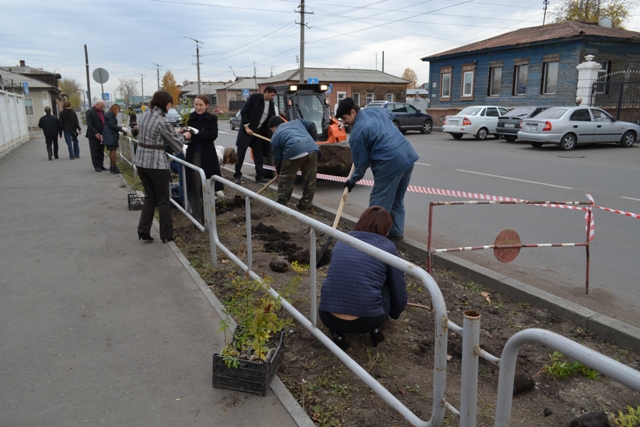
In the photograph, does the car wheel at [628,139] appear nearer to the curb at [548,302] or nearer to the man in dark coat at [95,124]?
the curb at [548,302]

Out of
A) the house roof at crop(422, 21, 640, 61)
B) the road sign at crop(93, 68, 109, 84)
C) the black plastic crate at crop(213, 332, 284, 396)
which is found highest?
the house roof at crop(422, 21, 640, 61)

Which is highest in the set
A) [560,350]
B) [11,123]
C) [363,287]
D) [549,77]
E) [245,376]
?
[549,77]

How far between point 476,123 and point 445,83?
12.2 meters

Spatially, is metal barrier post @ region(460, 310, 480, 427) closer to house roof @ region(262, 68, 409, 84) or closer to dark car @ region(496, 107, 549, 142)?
dark car @ region(496, 107, 549, 142)

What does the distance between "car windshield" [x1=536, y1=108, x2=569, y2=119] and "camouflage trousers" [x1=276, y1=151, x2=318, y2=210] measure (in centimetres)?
1350

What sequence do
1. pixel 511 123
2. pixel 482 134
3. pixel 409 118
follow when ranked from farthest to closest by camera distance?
1. pixel 409 118
2. pixel 482 134
3. pixel 511 123

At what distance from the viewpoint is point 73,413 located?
3.06 m

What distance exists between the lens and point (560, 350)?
1665 millimetres

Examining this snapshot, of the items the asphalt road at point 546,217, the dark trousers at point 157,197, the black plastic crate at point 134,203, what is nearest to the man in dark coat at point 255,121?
the asphalt road at point 546,217

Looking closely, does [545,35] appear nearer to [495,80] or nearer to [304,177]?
[495,80]

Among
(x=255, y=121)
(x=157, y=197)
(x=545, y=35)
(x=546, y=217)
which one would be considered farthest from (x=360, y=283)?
(x=545, y=35)

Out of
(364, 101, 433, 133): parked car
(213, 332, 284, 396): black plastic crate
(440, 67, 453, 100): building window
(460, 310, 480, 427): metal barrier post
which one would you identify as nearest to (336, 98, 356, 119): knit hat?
(213, 332, 284, 396): black plastic crate

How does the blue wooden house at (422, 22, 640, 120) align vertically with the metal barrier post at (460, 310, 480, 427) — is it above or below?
above

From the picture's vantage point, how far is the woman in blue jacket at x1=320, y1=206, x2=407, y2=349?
3.33 m
